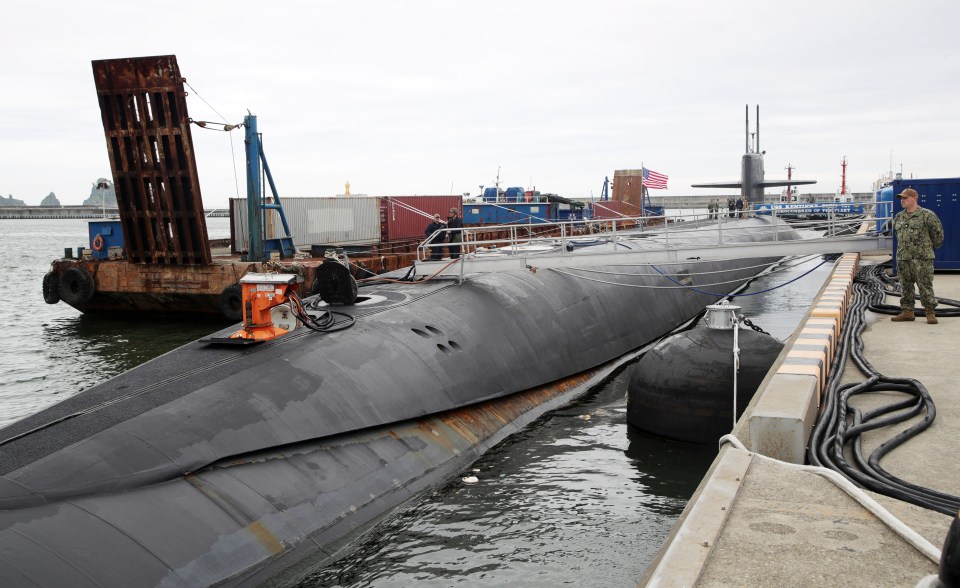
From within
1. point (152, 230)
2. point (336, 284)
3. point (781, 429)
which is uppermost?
point (152, 230)

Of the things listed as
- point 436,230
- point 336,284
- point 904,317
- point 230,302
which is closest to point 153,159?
point 230,302

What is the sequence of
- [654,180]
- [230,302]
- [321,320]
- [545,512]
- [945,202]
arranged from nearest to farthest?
1. [545,512]
2. [321,320]
3. [945,202]
4. [230,302]
5. [654,180]

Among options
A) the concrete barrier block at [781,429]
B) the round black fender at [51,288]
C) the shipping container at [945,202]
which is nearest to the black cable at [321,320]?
the concrete barrier block at [781,429]

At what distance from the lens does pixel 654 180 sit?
146 feet

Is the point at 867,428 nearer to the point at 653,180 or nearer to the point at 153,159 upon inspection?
the point at 153,159

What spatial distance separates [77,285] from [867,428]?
24.2 m

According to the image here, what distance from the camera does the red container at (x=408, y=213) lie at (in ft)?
114

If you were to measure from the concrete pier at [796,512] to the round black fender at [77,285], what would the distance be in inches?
894

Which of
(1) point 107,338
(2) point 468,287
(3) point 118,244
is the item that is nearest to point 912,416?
(2) point 468,287

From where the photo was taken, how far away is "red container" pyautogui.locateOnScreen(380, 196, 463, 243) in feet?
114

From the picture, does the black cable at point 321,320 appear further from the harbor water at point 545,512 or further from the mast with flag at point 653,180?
the mast with flag at point 653,180

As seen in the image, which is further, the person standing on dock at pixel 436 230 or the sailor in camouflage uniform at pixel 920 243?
the person standing on dock at pixel 436 230

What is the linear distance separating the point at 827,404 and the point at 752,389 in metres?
3.31

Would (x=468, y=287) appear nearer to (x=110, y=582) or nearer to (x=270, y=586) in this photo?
(x=270, y=586)
